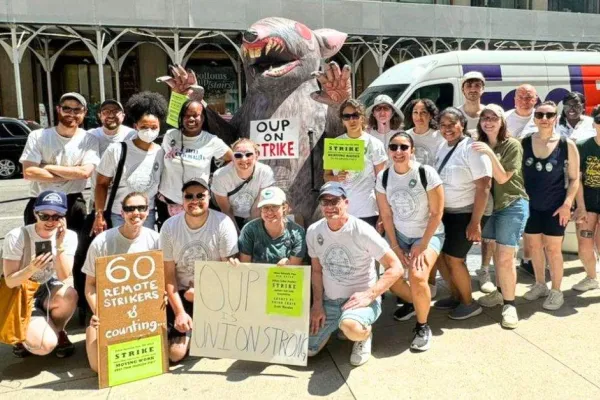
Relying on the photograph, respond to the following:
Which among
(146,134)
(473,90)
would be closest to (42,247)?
(146,134)

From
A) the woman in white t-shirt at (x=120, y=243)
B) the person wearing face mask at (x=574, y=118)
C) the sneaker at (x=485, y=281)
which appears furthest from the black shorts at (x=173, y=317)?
the person wearing face mask at (x=574, y=118)

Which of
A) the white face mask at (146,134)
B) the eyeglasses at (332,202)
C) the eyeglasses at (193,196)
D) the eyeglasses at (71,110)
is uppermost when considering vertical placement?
the eyeglasses at (71,110)

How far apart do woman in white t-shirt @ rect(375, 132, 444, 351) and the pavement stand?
0.26 m

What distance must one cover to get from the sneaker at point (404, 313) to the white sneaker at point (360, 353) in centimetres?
68

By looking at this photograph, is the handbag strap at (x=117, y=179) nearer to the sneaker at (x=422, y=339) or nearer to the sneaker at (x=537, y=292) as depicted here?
the sneaker at (x=422, y=339)

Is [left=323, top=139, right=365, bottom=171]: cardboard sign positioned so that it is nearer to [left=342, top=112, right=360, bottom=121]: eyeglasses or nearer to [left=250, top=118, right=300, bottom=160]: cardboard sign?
[left=342, top=112, right=360, bottom=121]: eyeglasses

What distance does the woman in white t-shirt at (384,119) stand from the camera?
14.2 ft

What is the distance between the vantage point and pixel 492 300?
13.6 feet

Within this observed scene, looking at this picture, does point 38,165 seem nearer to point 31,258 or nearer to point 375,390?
point 31,258

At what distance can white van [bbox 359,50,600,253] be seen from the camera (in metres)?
7.21

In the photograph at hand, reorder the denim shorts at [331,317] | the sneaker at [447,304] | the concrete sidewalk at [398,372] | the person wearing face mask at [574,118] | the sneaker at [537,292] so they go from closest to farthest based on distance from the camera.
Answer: the concrete sidewalk at [398,372] → the denim shorts at [331,317] → the sneaker at [447,304] → the sneaker at [537,292] → the person wearing face mask at [574,118]

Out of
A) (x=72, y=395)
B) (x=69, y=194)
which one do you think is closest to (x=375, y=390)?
(x=72, y=395)

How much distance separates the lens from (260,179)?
12.1 ft

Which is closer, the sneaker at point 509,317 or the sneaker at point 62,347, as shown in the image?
the sneaker at point 62,347
